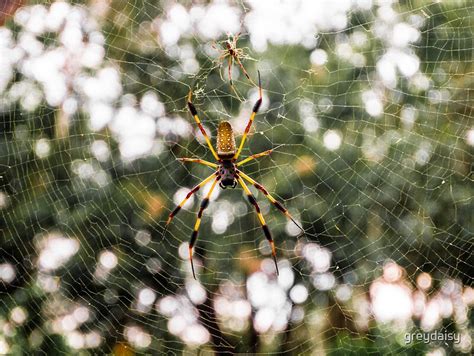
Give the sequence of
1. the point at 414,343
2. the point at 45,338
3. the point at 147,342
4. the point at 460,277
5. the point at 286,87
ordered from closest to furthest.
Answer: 1. the point at 414,343
2. the point at 286,87
3. the point at 45,338
4. the point at 460,277
5. the point at 147,342

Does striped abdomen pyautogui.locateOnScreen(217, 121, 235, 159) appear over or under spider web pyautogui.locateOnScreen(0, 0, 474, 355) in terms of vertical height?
under

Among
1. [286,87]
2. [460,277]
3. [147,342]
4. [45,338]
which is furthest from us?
[147,342]

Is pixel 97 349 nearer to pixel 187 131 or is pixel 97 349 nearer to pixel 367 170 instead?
pixel 187 131

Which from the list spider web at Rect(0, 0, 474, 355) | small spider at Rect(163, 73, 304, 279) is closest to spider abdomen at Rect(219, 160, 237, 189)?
small spider at Rect(163, 73, 304, 279)

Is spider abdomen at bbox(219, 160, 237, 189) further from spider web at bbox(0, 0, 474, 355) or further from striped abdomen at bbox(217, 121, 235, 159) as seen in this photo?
spider web at bbox(0, 0, 474, 355)

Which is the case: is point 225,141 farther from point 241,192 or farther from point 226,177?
point 241,192

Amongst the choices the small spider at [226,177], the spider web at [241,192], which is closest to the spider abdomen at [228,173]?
the small spider at [226,177]

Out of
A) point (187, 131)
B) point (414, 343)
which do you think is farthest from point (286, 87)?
point (414, 343)
